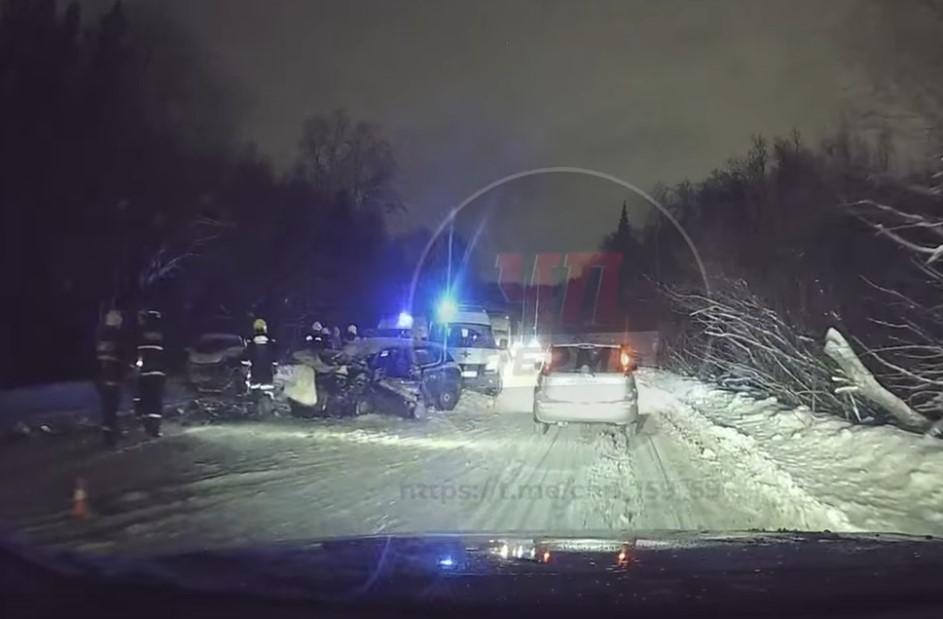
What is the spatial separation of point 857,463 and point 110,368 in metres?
9.86

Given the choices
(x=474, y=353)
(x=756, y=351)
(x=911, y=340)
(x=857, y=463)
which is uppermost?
(x=911, y=340)

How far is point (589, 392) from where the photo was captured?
770 inches

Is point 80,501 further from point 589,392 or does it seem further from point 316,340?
point 316,340

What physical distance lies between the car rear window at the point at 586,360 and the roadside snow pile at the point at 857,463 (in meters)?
2.17

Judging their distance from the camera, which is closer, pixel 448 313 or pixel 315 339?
pixel 448 313

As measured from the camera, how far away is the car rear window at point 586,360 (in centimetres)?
1977

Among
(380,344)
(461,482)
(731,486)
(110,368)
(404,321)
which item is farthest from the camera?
(404,321)

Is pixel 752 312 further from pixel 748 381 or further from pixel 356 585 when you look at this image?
pixel 356 585

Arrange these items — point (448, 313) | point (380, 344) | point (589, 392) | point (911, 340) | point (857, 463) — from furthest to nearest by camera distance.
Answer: point (448, 313) → point (380, 344) → point (911, 340) → point (589, 392) → point (857, 463)

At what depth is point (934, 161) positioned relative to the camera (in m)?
19.0

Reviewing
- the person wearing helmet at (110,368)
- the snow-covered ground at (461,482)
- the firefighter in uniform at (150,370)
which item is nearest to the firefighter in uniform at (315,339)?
the snow-covered ground at (461,482)

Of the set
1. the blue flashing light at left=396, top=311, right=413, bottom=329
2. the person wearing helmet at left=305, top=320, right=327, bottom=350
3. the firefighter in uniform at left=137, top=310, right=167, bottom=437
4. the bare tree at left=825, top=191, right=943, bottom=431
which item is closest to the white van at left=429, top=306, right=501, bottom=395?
the person wearing helmet at left=305, top=320, right=327, bottom=350

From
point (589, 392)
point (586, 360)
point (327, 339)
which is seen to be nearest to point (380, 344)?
point (327, 339)

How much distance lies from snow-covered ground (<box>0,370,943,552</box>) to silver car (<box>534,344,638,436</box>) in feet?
1.31
